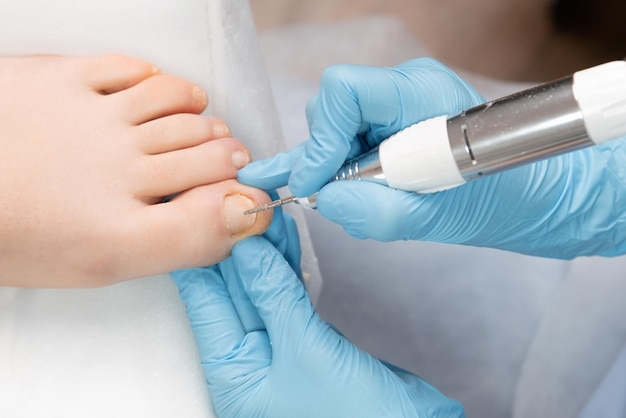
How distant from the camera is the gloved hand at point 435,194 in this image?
778 mm

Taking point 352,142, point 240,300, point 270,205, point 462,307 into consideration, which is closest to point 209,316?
point 240,300

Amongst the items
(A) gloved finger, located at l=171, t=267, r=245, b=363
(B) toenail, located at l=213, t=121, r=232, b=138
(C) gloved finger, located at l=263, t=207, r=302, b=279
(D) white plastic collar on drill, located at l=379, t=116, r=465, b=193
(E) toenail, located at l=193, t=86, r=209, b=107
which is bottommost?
(A) gloved finger, located at l=171, t=267, r=245, b=363

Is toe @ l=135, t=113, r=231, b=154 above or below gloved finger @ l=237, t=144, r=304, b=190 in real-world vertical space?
above

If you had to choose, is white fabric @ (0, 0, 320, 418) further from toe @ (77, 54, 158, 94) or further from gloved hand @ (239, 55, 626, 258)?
gloved hand @ (239, 55, 626, 258)

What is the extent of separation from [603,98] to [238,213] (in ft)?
1.39

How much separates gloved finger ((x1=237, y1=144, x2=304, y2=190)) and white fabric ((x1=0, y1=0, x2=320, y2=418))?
0.39ft

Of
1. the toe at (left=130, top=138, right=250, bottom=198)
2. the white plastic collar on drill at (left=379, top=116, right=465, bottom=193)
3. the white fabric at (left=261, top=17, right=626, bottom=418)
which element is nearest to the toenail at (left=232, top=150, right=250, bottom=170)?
the toe at (left=130, top=138, right=250, bottom=198)

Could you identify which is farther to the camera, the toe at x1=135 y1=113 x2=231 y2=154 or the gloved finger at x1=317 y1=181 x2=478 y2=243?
the toe at x1=135 y1=113 x2=231 y2=154

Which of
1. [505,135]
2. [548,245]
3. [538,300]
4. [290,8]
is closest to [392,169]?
[505,135]

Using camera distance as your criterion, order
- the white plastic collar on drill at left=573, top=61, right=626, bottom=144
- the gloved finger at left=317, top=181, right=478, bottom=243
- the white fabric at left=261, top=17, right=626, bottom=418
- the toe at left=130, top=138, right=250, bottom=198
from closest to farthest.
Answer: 1. the white plastic collar on drill at left=573, top=61, right=626, bottom=144
2. the gloved finger at left=317, top=181, right=478, bottom=243
3. the toe at left=130, top=138, right=250, bottom=198
4. the white fabric at left=261, top=17, right=626, bottom=418

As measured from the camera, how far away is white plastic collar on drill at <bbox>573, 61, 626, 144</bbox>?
601 mm

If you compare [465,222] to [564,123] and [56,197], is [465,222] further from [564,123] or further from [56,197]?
[56,197]

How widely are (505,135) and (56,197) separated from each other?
515mm

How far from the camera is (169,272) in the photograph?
0.90 m
